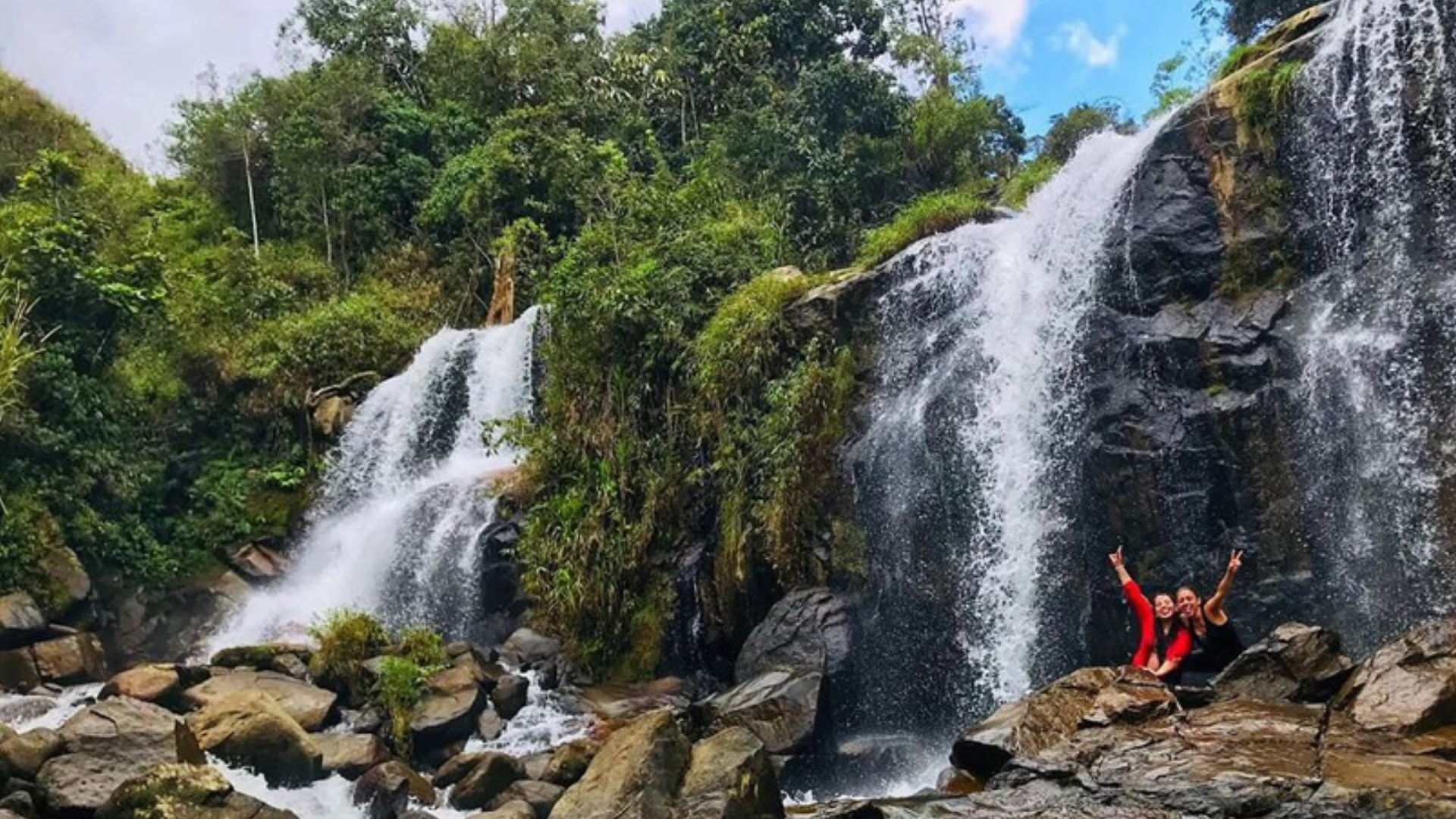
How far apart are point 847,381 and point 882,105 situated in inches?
536

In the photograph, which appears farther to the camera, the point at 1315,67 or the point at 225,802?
the point at 1315,67

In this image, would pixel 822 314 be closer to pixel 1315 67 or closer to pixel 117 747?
pixel 1315 67

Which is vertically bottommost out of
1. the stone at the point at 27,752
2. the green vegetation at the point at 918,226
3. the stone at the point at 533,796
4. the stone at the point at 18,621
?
the stone at the point at 533,796

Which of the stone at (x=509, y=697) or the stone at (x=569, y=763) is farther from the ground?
the stone at (x=509, y=697)

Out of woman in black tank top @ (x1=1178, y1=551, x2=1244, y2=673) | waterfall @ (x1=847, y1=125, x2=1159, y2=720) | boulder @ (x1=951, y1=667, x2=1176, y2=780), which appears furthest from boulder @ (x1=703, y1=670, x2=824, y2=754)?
woman in black tank top @ (x1=1178, y1=551, x2=1244, y2=673)

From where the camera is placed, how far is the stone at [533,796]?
386 inches

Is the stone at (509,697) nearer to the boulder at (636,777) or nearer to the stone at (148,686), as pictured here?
the stone at (148,686)

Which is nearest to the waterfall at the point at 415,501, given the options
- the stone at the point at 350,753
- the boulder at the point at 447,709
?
the boulder at the point at 447,709

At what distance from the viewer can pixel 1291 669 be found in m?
7.68

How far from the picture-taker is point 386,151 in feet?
96.4

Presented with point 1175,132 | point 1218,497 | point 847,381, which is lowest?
point 1218,497

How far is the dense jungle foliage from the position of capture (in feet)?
50.6

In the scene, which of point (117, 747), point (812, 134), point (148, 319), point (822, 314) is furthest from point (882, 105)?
point (117, 747)

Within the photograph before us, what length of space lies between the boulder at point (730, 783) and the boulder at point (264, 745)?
4496 mm
